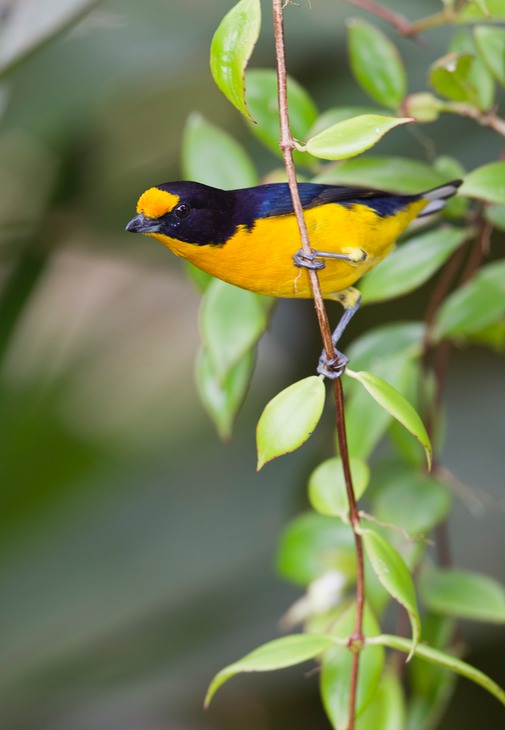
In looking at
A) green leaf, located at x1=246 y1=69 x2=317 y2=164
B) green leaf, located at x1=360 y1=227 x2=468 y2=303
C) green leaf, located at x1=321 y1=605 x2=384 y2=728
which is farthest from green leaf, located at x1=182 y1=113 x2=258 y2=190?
green leaf, located at x1=321 y1=605 x2=384 y2=728

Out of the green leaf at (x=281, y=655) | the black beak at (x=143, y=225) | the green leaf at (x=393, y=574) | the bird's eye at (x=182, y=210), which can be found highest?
the bird's eye at (x=182, y=210)

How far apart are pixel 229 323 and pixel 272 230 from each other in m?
0.14

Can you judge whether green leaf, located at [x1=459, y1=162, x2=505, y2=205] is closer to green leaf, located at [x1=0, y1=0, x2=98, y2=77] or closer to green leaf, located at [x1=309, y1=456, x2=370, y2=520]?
green leaf, located at [x1=309, y1=456, x2=370, y2=520]

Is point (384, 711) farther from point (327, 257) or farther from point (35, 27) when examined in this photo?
point (35, 27)

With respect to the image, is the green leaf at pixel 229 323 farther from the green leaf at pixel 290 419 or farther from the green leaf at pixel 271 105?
the green leaf at pixel 290 419

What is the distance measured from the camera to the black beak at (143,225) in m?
0.70

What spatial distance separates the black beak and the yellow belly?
10 millimetres

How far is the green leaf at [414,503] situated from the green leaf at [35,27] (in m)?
0.62

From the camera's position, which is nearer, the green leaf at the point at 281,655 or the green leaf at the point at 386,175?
the green leaf at the point at 281,655

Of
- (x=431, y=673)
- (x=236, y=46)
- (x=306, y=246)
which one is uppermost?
(x=236, y=46)

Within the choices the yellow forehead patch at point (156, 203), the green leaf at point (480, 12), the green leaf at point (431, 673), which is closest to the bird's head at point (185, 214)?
the yellow forehead patch at point (156, 203)

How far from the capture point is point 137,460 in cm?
179

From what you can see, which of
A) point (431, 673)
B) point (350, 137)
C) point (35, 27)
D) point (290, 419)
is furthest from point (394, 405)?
point (35, 27)

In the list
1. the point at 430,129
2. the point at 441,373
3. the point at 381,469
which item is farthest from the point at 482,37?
the point at 430,129
